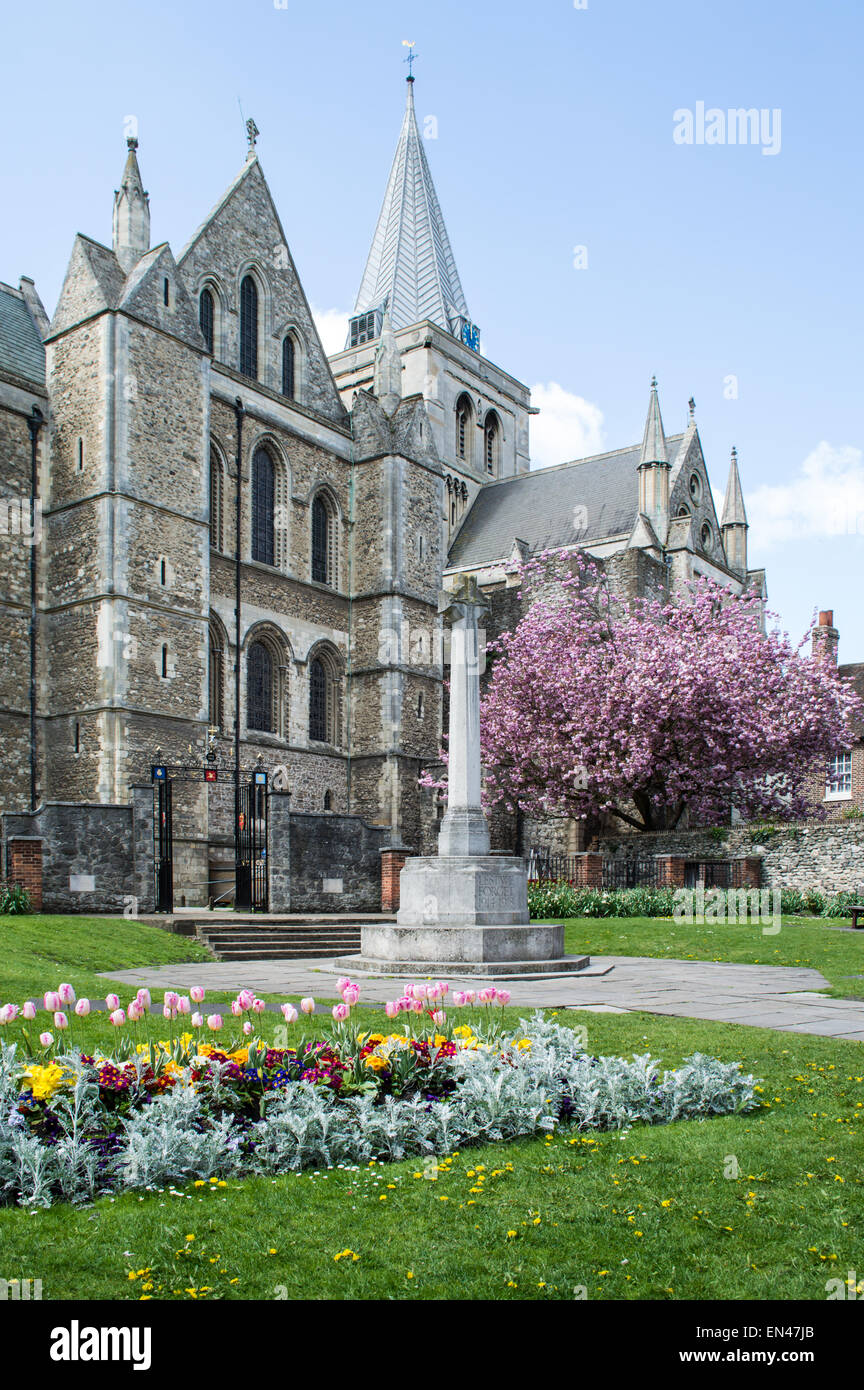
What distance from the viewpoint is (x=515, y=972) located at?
1229cm

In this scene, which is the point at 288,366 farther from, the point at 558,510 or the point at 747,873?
the point at 747,873

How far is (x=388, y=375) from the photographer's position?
34906 millimetres

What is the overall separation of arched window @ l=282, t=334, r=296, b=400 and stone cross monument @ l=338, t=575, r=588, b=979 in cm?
2087

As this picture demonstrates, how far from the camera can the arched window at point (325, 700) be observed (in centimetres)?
3191

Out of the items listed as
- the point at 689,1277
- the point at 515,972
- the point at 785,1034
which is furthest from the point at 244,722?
the point at 689,1277

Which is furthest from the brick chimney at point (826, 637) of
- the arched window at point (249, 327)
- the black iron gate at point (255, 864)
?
the black iron gate at point (255, 864)

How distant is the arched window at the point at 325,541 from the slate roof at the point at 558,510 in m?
11.9

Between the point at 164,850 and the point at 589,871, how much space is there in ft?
35.0

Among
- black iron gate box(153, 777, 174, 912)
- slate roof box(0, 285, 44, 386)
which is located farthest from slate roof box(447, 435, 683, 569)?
black iron gate box(153, 777, 174, 912)

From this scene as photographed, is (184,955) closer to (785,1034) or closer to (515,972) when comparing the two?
(515,972)

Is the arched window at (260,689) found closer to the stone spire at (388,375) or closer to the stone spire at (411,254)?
the stone spire at (388,375)

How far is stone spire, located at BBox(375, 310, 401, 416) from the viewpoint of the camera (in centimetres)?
3441

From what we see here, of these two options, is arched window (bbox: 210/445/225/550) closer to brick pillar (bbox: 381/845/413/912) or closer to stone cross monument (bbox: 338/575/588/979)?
brick pillar (bbox: 381/845/413/912)

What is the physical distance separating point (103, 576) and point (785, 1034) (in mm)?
19461
